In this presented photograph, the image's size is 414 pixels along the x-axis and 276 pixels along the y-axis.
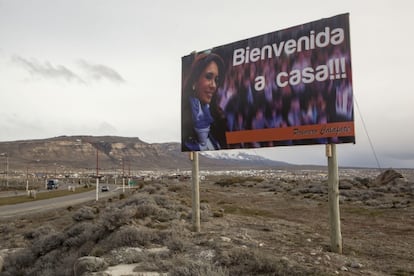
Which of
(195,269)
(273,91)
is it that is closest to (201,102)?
(273,91)

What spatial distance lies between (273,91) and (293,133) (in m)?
1.13

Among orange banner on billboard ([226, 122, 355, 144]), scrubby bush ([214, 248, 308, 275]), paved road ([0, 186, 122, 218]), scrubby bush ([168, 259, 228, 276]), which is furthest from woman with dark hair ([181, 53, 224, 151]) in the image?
paved road ([0, 186, 122, 218])

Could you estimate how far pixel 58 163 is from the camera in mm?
177750

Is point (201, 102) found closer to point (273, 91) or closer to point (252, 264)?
point (273, 91)

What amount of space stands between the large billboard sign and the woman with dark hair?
0.09 ft

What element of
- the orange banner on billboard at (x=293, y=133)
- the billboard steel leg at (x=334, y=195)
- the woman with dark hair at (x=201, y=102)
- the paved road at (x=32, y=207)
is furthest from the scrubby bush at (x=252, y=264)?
the paved road at (x=32, y=207)

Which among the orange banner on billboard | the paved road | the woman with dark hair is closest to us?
the orange banner on billboard

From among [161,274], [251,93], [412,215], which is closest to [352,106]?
[251,93]

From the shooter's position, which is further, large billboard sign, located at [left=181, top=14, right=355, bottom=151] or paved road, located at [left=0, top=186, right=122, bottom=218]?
paved road, located at [left=0, top=186, right=122, bottom=218]

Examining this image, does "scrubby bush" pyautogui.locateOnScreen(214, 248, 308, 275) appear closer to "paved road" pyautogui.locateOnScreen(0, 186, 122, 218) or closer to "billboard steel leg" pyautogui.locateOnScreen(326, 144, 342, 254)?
"billboard steel leg" pyautogui.locateOnScreen(326, 144, 342, 254)

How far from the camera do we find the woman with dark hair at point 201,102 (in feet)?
33.1

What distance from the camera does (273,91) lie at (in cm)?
883

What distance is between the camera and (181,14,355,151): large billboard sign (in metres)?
7.93

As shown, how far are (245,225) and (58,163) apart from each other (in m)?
181
